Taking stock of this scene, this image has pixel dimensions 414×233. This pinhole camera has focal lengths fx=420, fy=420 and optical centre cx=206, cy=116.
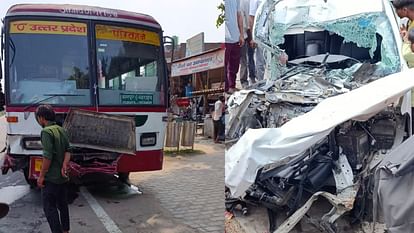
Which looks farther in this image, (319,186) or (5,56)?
(5,56)

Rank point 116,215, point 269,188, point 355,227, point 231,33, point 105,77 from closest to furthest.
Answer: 1. point 231,33
2. point 269,188
3. point 355,227
4. point 116,215
5. point 105,77

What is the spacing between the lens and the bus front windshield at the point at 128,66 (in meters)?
5.09

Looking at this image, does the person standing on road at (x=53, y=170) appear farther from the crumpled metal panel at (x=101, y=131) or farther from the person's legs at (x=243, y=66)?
the person's legs at (x=243, y=66)

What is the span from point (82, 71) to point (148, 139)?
114 cm

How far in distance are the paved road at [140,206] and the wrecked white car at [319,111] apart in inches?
70.0

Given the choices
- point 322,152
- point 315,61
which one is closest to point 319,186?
point 322,152

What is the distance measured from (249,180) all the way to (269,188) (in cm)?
23

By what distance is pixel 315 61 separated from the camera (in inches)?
95.4

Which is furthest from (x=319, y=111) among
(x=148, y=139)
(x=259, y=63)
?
(x=148, y=139)

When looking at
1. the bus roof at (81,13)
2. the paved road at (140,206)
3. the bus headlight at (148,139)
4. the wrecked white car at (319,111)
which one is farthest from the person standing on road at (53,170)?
the wrecked white car at (319,111)

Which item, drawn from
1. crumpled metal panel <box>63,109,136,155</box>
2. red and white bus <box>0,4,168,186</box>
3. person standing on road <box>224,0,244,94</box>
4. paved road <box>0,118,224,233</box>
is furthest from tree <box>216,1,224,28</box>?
red and white bus <box>0,4,168,186</box>

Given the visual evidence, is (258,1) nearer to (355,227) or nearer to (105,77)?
(355,227)

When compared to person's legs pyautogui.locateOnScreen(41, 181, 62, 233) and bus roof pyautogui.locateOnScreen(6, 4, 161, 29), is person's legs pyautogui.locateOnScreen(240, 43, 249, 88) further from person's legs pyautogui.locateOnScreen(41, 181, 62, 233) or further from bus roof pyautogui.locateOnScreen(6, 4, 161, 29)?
bus roof pyautogui.locateOnScreen(6, 4, 161, 29)

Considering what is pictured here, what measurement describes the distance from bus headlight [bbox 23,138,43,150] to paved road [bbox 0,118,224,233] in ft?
2.49
